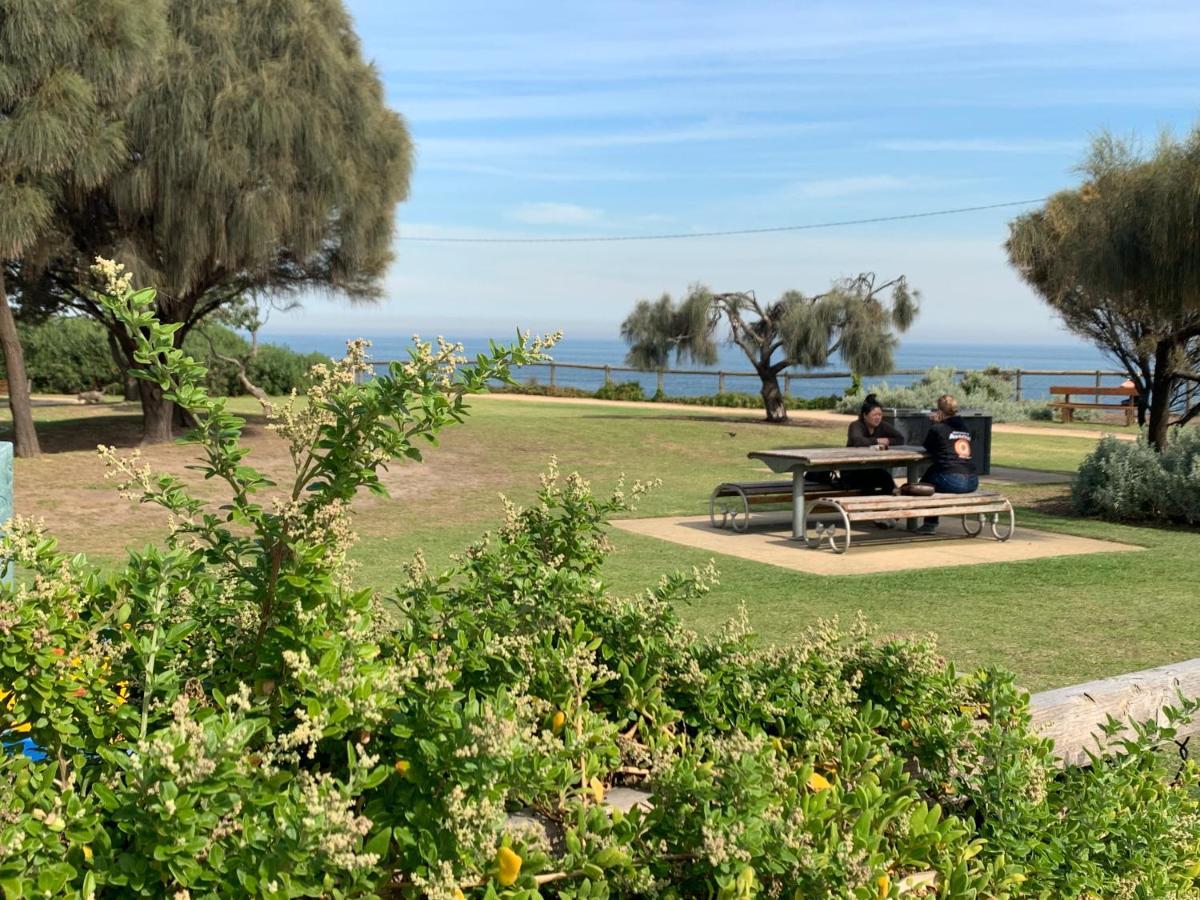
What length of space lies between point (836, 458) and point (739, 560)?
1978mm

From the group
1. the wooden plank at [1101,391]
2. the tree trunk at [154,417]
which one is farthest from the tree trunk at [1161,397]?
the wooden plank at [1101,391]

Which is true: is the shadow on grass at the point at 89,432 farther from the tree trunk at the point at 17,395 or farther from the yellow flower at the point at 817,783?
the yellow flower at the point at 817,783

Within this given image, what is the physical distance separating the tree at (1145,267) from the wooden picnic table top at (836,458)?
329 centimetres

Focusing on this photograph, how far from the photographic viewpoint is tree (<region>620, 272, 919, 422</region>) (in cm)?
2897

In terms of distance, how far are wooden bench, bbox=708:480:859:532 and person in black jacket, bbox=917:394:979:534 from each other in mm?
952

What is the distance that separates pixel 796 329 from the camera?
28.8m

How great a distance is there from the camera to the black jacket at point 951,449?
12.4 metres

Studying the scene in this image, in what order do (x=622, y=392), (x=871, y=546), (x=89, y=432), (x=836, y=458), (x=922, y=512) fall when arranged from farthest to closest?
(x=622, y=392) < (x=89, y=432) < (x=836, y=458) < (x=871, y=546) < (x=922, y=512)

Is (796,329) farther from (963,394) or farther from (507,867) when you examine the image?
(507,867)

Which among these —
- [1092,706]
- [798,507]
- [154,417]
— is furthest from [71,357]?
[1092,706]

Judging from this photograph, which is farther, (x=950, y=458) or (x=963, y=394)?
(x=963, y=394)

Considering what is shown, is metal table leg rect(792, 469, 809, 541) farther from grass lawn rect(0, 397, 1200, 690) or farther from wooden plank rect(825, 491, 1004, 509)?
grass lawn rect(0, 397, 1200, 690)

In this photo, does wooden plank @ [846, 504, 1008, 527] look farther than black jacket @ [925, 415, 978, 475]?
No

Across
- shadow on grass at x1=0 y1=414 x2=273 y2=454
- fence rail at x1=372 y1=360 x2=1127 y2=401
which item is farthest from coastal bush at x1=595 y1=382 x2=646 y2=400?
shadow on grass at x1=0 y1=414 x2=273 y2=454
